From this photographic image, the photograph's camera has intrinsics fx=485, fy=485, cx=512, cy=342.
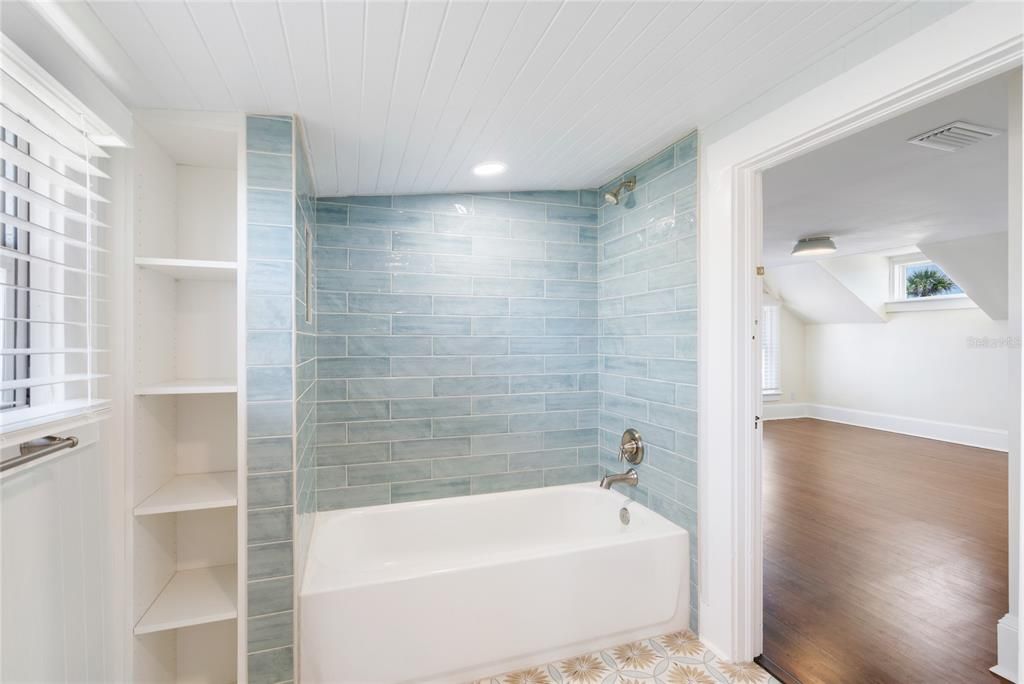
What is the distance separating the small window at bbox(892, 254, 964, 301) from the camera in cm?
637

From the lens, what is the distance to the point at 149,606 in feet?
5.74

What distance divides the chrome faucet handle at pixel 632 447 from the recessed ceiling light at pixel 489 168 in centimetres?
159

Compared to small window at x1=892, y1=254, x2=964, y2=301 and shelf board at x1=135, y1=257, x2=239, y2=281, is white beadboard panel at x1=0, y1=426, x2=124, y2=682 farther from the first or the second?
small window at x1=892, y1=254, x2=964, y2=301

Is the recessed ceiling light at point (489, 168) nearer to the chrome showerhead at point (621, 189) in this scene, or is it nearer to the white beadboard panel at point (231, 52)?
the chrome showerhead at point (621, 189)

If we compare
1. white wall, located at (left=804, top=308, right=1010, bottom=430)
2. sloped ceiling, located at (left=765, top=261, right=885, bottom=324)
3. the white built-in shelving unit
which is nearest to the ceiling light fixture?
sloped ceiling, located at (left=765, top=261, right=885, bottom=324)

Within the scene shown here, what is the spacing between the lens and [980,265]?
514 centimetres

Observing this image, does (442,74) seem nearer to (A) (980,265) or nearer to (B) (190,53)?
(B) (190,53)

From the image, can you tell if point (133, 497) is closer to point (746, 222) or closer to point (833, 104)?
point (746, 222)

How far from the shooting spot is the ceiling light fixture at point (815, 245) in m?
4.97

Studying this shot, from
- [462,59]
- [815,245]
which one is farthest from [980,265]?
[462,59]

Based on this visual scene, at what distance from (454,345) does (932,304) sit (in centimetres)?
690

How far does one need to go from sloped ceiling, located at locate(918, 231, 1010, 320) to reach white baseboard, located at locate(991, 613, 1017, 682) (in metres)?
4.29

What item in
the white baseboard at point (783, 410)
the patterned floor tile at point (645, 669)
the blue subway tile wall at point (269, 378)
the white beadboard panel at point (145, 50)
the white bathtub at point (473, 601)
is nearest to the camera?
the white beadboard panel at point (145, 50)

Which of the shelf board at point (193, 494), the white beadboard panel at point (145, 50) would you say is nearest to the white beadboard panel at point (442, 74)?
the white beadboard panel at point (145, 50)
